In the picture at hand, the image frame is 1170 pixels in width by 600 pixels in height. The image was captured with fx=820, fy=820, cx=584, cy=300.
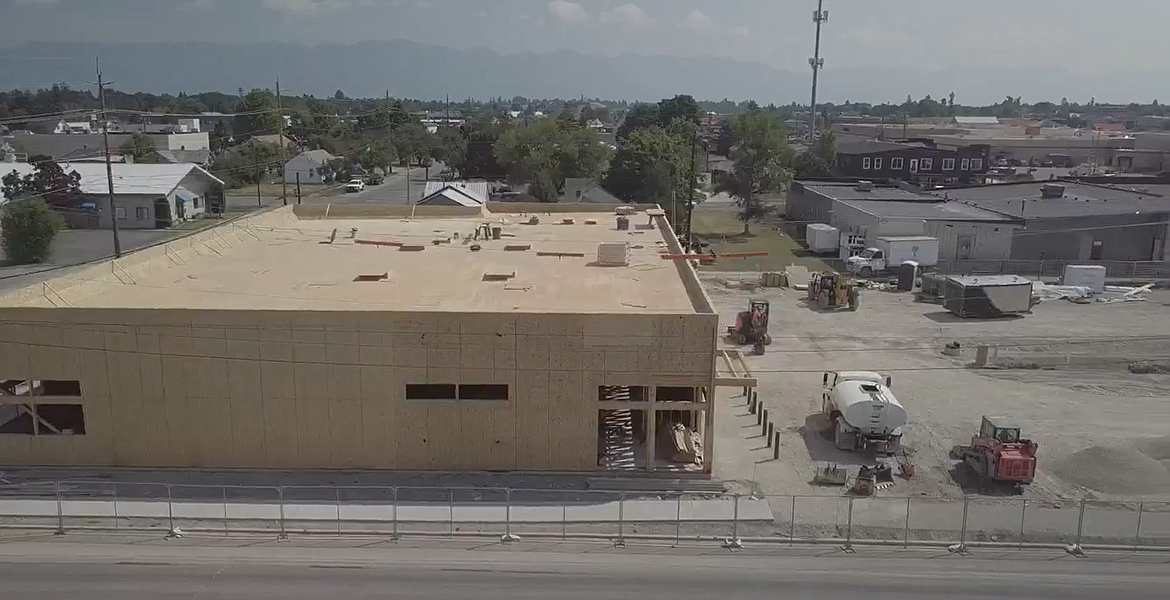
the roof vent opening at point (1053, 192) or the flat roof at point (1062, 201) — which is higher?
the roof vent opening at point (1053, 192)

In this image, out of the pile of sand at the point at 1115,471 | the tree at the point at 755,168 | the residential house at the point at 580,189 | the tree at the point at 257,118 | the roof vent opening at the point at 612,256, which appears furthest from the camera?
the tree at the point at 257,118

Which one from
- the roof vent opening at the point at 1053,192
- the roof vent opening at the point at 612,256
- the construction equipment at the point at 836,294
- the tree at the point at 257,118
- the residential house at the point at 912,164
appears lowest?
the construction equipment at the point at 836,294

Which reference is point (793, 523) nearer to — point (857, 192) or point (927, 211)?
point (927, 211)

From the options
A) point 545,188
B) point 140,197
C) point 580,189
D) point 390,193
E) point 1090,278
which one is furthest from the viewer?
point 390,193

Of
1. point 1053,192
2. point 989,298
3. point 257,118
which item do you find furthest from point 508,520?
point 257,118

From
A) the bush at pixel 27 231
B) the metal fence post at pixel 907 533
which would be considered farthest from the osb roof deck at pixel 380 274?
the bush at pixel 27 231

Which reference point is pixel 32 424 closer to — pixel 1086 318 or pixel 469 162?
pixel 1086 318

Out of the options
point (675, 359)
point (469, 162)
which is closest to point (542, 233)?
point (675, 359)

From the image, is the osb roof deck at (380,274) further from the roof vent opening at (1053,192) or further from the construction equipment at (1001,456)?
the roof vent opening at (1053,192)
